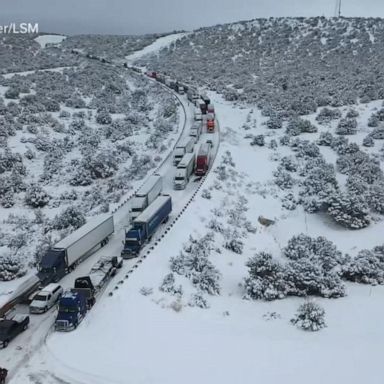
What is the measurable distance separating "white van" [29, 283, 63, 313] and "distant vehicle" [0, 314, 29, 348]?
1.23 meters

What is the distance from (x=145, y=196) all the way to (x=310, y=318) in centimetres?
1769

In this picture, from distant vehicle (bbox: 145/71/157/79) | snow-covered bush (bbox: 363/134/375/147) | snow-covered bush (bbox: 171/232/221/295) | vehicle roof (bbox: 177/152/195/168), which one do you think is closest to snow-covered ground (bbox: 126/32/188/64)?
distant vehicle (bbox: 145/71/157/79)

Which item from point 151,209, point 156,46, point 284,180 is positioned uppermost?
point 156,46

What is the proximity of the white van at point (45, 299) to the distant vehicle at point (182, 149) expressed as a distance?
2602 cm

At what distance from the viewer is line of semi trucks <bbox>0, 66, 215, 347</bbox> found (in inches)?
927

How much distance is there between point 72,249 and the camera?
29734 millimetres

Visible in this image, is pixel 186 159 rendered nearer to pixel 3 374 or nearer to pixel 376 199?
pixel 376 199

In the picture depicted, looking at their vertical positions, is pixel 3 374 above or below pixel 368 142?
below

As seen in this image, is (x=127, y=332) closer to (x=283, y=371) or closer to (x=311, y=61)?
(x=283, y=371)

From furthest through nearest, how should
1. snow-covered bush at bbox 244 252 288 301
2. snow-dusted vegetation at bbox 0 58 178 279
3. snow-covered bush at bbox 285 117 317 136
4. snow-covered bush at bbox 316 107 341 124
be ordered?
snow-covered bush at bbox 316 107 341 124, snow-covered bush at bbox 285 117 317 136, snow-dusted vegetation at bbox 0 58 178 279, snow-covered bush at bbox 244 252 288 301

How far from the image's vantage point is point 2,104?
6306 centimetres

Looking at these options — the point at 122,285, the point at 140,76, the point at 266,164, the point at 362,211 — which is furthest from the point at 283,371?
the point at 140,76

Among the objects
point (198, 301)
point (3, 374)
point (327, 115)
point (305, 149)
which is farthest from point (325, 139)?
point (3, 374)

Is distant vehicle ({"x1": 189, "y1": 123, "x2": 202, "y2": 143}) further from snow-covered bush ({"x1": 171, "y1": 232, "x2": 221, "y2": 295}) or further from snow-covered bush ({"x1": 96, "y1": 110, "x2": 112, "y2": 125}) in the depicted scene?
snow-covered bush ({"x1": 171, "y1": 232, "x2": 221, "y2": 295})
